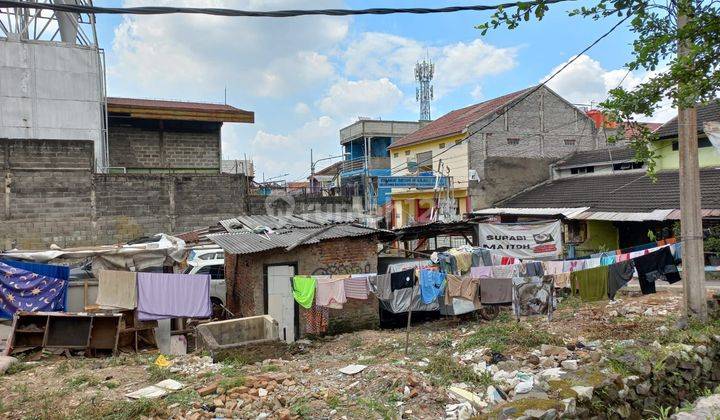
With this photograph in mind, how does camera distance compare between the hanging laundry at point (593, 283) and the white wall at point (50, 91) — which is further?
the white wall at point (50, 91)

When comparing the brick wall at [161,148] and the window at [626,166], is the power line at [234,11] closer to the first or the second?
the window at [626,166]

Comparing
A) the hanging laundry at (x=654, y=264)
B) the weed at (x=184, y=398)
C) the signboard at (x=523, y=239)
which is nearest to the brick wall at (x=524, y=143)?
the signboard at (x=523, y=239)

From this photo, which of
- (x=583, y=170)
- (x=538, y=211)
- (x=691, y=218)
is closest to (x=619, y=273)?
(x=691, y=218)

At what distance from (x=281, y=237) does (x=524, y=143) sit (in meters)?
19.1

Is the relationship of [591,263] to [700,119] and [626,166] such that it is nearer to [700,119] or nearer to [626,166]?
[700,119]

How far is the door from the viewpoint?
1271 centimetres

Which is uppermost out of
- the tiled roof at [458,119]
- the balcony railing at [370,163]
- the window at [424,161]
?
the tiled roof at [458,119]

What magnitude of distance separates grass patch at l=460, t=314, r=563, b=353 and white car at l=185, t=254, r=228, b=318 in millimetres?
7133

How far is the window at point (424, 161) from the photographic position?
29812 mm

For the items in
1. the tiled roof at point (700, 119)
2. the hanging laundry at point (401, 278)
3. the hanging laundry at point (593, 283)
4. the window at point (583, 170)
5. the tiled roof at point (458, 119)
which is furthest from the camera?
the tiled roof at point (458, 119)

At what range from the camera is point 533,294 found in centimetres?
1134

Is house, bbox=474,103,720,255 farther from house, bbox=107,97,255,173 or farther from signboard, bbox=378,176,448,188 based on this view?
house, bbox=107,97,255,173

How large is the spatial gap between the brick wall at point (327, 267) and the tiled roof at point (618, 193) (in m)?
10.2

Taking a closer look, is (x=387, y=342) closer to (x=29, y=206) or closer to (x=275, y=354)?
(x=275, y=354)
